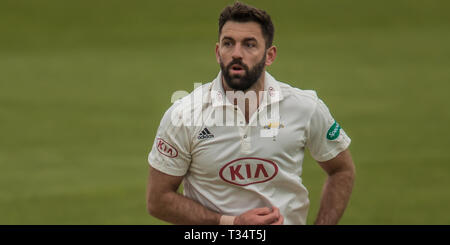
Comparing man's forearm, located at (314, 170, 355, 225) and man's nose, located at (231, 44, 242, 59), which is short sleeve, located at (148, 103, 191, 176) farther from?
man's forearm, located at (314, 170, 355, 225)

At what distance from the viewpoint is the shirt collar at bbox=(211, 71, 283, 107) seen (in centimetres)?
468

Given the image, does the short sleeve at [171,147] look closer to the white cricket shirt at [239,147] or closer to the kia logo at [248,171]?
the white cricket shirt at [239,147]

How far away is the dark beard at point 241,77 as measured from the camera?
4.59 metres

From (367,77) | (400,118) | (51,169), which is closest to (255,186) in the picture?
(51,169)

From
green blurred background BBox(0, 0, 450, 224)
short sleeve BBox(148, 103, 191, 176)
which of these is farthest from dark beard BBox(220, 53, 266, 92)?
green blurred background BBox(0, 0, 450, 224)

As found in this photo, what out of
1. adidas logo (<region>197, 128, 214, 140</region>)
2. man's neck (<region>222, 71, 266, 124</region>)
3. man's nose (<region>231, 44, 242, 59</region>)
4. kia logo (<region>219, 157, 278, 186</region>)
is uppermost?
man's nose (<region>231, 44, 242, 59</region>)

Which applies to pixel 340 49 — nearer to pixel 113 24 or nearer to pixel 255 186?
pixel 113 24

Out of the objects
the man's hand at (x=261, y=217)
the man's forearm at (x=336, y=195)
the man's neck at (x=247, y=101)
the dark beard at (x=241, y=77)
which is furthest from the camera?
the man's forearm at (x=336, y=195)

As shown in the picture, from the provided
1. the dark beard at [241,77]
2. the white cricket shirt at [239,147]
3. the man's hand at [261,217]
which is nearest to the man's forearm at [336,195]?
the white cricket shirt at [239,147]

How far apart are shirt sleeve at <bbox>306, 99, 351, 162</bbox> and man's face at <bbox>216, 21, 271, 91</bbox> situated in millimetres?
482

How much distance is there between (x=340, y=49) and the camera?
65.0ft

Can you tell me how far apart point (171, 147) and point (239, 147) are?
1.37 feet

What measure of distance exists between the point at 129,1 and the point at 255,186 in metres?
21.2

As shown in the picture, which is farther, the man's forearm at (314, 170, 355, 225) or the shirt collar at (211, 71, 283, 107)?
the man's forearm at (314, 170, 355, 225)
